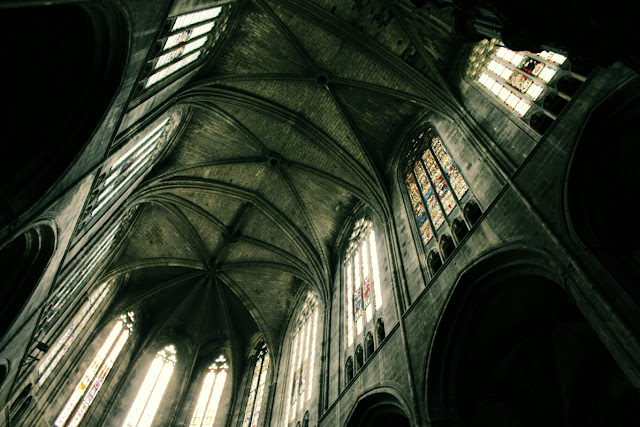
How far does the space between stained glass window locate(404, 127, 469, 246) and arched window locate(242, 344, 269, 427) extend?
403 inches

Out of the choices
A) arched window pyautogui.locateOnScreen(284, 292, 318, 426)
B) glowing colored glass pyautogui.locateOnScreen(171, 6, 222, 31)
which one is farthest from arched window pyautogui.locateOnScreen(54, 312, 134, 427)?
glowing colored glass pyautogui.locateOnScreen(171, 6, 222, 31)

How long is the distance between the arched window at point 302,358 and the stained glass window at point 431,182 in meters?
Result: 6.39

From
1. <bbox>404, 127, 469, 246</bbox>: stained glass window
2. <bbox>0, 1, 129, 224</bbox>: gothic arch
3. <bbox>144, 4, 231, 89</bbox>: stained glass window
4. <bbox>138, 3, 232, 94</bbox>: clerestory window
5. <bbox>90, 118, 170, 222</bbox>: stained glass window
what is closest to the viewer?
<bbox>0, 1, 129, 224</bbox>: gothic arch

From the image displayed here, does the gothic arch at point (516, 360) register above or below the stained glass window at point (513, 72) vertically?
below

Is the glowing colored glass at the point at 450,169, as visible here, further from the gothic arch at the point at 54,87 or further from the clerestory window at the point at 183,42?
the gothic arch at the point at 54,87

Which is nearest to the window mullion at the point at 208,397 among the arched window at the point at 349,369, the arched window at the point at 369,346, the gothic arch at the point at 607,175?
the arched window at the point at 349,369

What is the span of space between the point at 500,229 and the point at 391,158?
7500mm

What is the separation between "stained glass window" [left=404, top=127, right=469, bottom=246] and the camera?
361 inches

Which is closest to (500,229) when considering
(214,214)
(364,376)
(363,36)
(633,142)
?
(633,142)

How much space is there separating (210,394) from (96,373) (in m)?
4.91

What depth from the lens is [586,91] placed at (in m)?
5.97

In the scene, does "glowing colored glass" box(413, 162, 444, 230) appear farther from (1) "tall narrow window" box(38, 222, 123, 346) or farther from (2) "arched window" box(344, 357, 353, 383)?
(1) "tall narrow window" box(38, 222, 123, 346)

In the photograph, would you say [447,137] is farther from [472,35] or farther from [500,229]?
[472,35]

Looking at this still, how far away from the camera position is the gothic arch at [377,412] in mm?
7765
